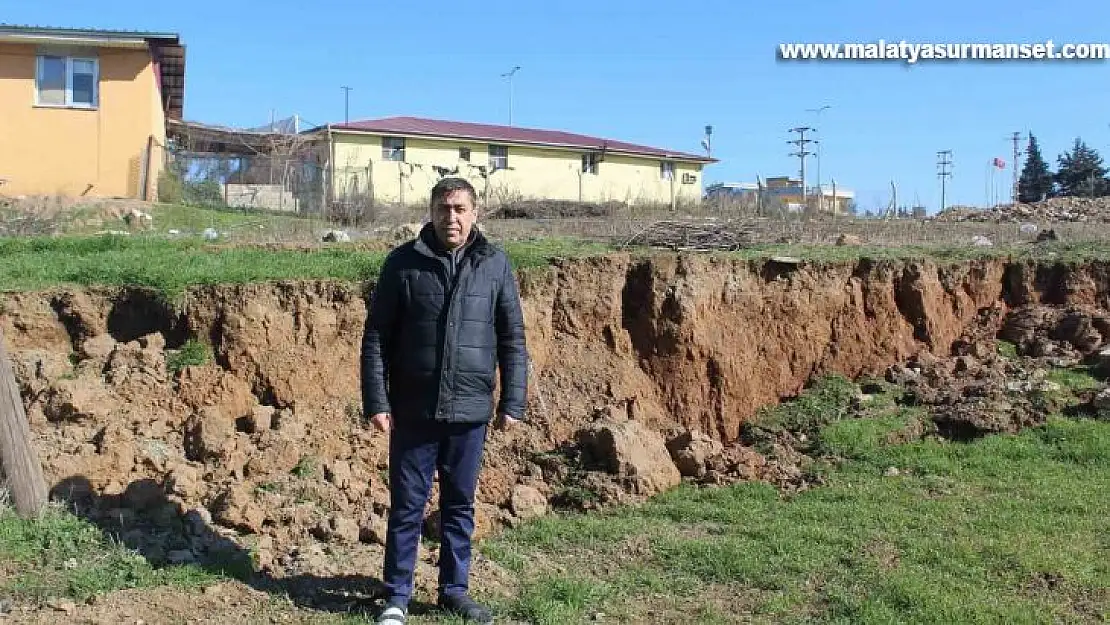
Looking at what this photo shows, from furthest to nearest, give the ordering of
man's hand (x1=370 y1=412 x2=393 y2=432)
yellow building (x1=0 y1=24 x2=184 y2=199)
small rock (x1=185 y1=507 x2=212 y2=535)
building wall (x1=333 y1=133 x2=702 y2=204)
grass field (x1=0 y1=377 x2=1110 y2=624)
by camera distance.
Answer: building wall (x1=333 y1=133 x2=702 y2=204)
yellow building (x1=0 y1=24 x2=184 y2=199)
small rock (x1=185 y1=507 x2=212 y2=535)
grass field (x1=0 y1=377 x2=1110 y2=624)
man's hand (x1=370 y1=412 x2=393 y2=432)

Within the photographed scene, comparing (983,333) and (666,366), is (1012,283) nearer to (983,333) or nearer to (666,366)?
(983,333)

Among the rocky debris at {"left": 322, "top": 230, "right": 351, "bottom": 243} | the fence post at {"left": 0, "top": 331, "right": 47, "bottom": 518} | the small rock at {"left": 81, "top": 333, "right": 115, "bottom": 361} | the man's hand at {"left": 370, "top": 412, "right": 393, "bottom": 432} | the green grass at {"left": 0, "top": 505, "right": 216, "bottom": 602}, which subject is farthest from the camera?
the rocky debris at {"left": 322, "top": 230, "right": 351, "bottom": 243}

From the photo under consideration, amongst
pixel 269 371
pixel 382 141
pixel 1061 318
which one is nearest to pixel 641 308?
pixel 269 371

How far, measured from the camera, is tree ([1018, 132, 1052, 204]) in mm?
49688

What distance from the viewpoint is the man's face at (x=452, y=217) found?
13.6 feet

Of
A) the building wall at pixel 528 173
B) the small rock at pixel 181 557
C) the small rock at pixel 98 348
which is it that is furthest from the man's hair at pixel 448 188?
the building wall at pixel 528 173

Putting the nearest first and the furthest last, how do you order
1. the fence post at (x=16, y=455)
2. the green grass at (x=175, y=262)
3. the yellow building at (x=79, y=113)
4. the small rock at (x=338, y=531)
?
the fence post at (x=16, y=455) → the small rock at (x=338, y=531) → the green grass at (x=175, y=262) → the yellow building at (x=79, y=113)

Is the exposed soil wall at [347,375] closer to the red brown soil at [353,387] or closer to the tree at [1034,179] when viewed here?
the red brown soil at [353,387]

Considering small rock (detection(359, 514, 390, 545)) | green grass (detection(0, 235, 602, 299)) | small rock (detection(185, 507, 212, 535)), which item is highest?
green grass (detection(0, 235, 602, 299))

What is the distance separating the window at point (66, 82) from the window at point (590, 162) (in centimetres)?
1715

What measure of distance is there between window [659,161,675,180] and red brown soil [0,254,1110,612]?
977 inches

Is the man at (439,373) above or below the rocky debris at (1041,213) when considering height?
below

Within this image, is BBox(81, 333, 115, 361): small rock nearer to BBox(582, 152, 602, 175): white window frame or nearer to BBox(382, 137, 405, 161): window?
BBox(382, 137, 405, 161): window

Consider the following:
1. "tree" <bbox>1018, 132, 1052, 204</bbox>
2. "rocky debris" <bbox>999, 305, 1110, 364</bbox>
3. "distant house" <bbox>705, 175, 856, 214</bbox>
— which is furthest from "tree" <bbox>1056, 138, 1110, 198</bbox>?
"rocky debris" <bbox>999, 305, 1110, 364</bbox>
